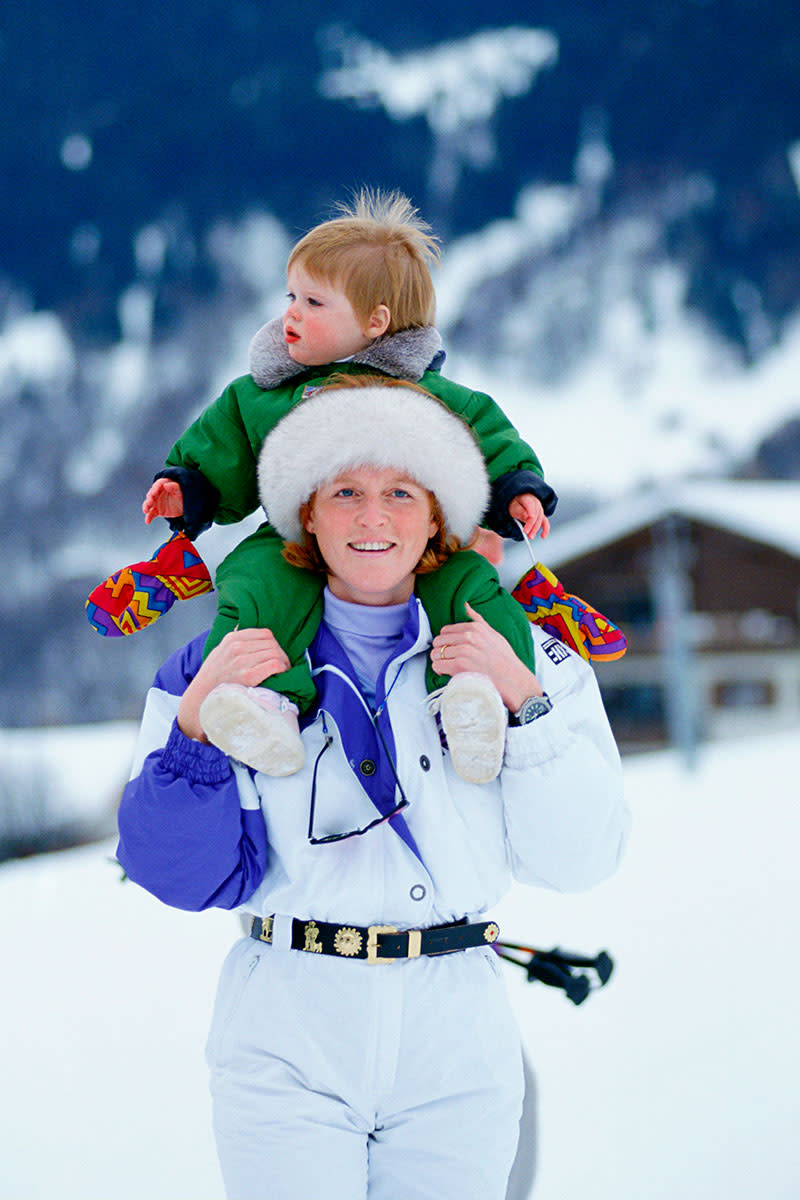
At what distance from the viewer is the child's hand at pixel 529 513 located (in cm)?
147

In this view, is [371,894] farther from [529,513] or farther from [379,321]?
[379,321]

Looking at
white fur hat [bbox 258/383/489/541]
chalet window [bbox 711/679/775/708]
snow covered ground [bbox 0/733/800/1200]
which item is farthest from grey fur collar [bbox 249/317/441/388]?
chalet window [bbox 711/679/775/708]

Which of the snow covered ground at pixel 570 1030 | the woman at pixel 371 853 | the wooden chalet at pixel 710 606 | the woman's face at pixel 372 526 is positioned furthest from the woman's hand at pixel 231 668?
the wooden chalet at pixel 710 606

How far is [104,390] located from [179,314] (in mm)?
3359

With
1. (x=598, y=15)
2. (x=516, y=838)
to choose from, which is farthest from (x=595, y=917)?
(x=598, y=15)

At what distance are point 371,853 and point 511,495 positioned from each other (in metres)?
0.52

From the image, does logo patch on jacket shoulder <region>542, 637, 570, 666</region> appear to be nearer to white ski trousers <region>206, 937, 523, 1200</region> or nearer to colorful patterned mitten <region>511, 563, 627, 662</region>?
colorful patterned mitten <region>511, 563, 627, 662</region>

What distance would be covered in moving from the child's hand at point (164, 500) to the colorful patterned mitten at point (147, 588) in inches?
2.9

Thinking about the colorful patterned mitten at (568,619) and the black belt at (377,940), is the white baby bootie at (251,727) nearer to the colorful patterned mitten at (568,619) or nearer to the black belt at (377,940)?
the black belt at (377,940)

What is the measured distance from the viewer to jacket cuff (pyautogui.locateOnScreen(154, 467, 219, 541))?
1526 millimetres

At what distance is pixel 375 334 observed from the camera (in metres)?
1.59

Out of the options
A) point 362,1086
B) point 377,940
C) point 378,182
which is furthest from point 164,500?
point 378,182

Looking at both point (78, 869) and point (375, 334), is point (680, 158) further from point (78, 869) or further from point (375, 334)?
point (375, 334)

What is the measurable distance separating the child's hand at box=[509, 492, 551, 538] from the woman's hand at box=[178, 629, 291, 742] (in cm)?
40
